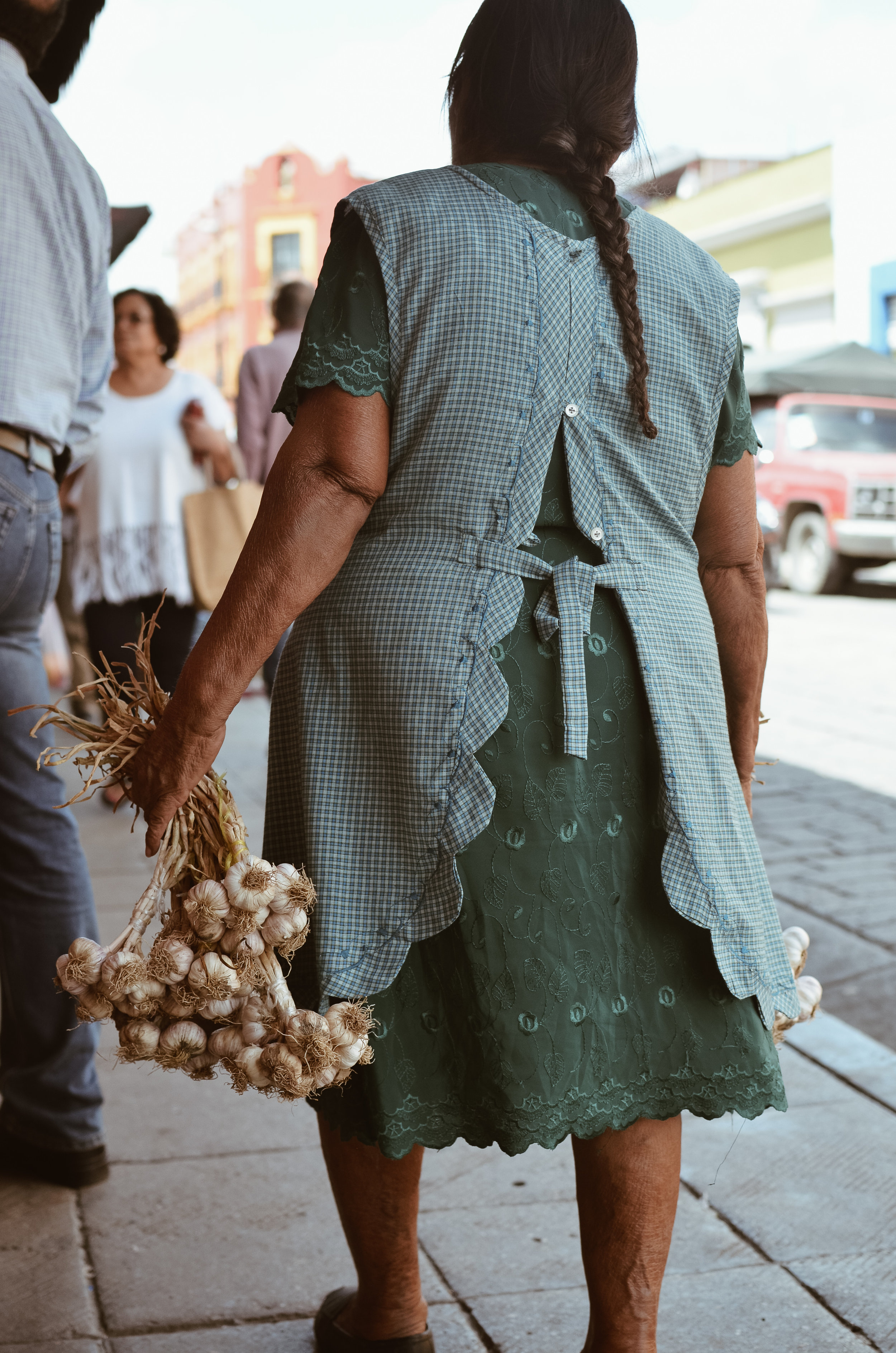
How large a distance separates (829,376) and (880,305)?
253 inches

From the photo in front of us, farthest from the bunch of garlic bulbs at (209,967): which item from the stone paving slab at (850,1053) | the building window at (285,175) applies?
the building window at (285,175)

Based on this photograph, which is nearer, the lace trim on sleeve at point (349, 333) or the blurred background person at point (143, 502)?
→ the lace trim on sleeve at point (349, 333)

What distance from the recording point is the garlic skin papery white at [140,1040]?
1.62 m

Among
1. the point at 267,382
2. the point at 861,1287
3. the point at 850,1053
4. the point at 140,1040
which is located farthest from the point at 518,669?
the point at 267,382

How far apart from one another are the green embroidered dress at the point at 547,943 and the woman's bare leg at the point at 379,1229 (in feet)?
0.47

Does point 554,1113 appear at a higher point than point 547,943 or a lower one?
lower

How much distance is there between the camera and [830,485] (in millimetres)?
14805

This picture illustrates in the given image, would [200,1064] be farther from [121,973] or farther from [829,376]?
[829,376]

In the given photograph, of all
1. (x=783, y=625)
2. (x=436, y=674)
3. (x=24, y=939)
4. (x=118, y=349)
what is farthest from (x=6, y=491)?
(x=783, y=625)

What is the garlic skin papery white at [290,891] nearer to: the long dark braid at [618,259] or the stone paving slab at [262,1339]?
the long dark braid at [618,259]

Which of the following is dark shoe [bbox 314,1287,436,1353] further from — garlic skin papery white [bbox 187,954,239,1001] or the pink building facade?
the pink building facade

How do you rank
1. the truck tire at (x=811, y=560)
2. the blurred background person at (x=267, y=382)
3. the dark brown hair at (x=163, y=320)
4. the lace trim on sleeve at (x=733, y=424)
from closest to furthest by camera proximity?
the lace trim on sleeve at (x=733, y=424)
the dark brown hair at (x=163, y=320)
the blurred background person at (x=267, y=382)
the truck tire at (x=811, y=560)

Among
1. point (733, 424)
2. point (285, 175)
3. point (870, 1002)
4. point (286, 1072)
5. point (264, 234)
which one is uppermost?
point (285, 175)

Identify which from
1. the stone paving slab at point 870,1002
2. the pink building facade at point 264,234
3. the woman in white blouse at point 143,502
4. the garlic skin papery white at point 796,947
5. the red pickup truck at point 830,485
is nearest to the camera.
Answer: the garlic skin papery white at point 796,947
